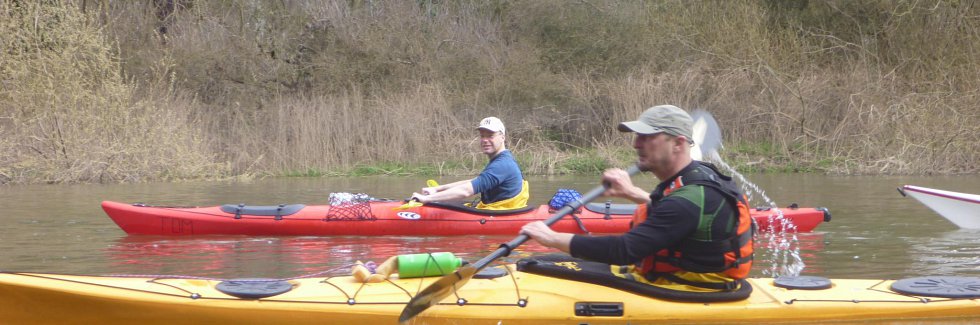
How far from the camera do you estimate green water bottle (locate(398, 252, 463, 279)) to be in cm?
427

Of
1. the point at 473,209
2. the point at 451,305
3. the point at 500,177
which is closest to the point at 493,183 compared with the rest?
the point at 500,177

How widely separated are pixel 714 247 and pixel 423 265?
4.10 ft

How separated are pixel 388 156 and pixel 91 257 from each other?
959 cm

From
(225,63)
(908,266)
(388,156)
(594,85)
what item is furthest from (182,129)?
(908,266)

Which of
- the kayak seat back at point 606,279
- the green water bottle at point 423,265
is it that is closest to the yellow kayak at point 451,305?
the kayak seat back at point 606,279

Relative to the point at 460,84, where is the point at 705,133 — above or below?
below

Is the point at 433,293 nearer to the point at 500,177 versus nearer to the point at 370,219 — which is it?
the point at 500,177

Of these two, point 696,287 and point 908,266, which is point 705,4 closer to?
point 908,266

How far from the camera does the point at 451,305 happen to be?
397cm

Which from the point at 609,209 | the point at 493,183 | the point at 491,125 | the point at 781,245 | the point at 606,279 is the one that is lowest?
the point at 781,245

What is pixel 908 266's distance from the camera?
21.2 ft

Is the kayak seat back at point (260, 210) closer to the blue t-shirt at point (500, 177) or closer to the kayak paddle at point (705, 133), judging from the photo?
the blue t-shirt at point (500, 177)

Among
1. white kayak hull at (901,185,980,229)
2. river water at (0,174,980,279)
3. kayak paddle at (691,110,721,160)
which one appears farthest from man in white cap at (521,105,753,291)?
white kayak hull at (901,185,980,229)

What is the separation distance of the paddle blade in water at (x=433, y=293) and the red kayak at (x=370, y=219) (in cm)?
376
